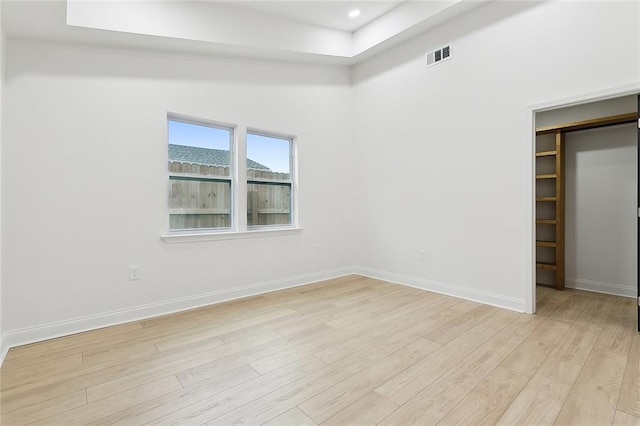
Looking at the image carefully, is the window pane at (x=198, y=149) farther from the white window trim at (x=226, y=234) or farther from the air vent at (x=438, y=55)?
the air vent at (x=438, y=55)

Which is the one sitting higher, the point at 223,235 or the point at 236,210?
the point at 236,210

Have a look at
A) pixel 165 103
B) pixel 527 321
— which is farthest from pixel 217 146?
pixel 527 321

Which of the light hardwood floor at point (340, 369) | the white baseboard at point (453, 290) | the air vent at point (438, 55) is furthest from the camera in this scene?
the air vent at point (438, 55)

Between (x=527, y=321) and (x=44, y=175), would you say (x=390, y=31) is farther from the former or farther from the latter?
(x=44, y=175)

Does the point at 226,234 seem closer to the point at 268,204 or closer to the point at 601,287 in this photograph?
the point at 268,204

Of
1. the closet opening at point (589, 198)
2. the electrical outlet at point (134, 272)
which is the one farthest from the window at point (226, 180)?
the closet opening at point (589, 198)

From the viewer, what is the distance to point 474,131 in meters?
3.60

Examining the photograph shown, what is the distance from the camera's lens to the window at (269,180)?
13.8ft

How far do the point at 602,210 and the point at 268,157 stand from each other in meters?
4.29

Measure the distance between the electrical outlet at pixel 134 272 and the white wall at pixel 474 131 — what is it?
3094mm

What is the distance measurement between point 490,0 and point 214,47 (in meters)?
3.05

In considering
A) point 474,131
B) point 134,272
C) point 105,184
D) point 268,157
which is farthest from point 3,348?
point 474,131

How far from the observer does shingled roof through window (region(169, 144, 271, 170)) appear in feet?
11.7

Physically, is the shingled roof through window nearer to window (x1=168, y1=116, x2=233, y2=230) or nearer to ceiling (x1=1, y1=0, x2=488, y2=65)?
window (x1=168, y1=116, x2=233, y2=230)
